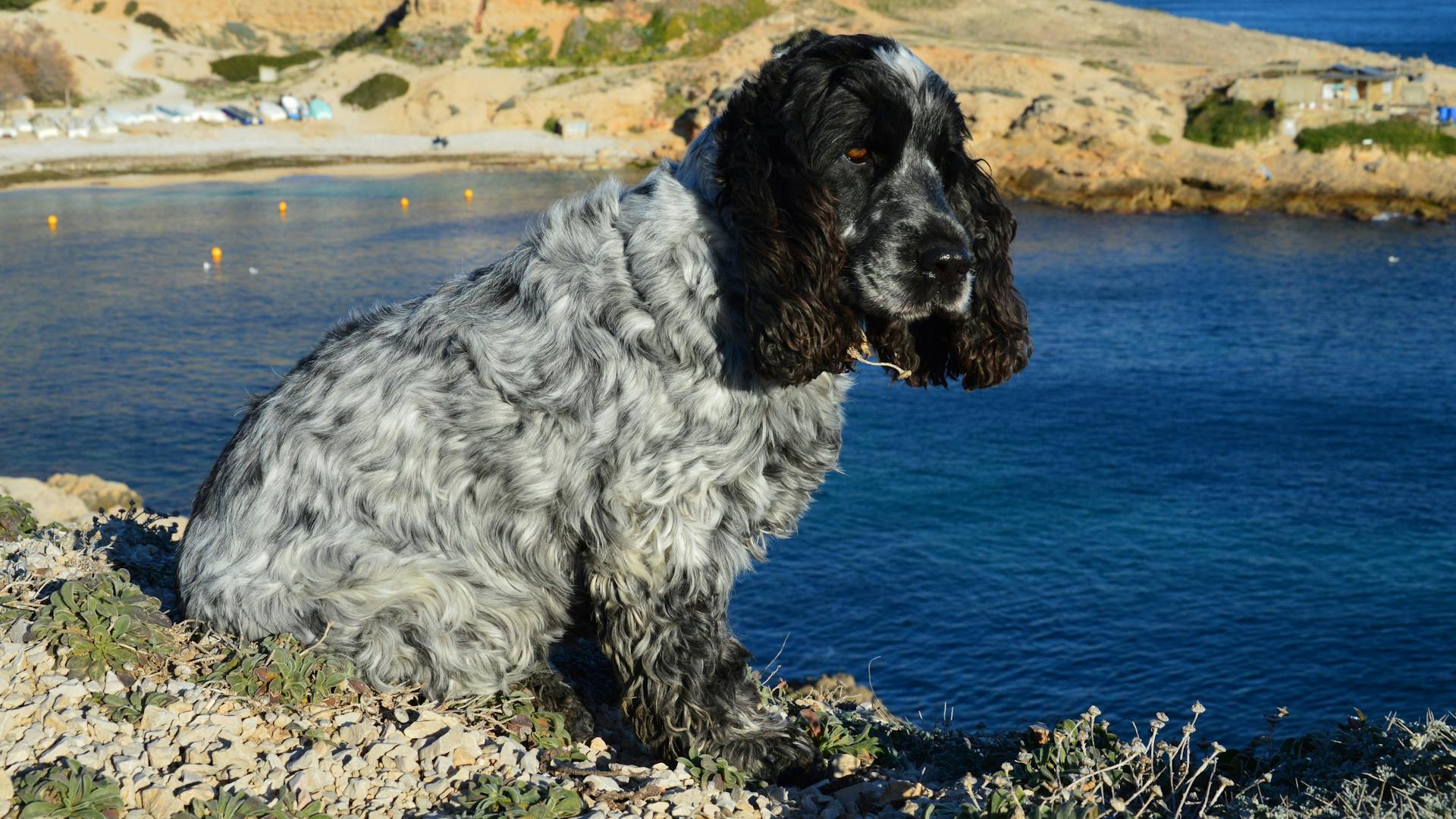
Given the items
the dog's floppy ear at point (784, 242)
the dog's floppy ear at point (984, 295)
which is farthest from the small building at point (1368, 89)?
the dog's floppy ear at point (784, 242)

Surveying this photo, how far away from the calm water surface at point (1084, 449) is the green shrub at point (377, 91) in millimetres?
27946

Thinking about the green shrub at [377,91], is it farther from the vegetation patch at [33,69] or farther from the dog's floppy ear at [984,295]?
the dog's floppy ear at [984,295]

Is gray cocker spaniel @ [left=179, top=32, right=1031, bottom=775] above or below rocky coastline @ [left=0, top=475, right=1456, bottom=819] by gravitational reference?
above

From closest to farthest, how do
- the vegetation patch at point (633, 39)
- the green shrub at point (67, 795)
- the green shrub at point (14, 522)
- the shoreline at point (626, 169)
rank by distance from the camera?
the green shrub at point (67, 795), the green shrub at point (14, 522), the shoreline at point (626, 169), the vegetation patch at point (633, 39)

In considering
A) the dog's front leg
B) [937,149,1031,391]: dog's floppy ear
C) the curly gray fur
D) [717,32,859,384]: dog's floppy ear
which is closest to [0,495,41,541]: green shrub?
the curly gray fur

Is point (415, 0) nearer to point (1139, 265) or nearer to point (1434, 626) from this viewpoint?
point (1139, 265)

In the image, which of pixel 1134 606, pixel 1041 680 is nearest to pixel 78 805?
A: pixel 1041 680

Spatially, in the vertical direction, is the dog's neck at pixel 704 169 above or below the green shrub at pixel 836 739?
above

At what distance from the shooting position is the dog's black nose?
4793 millimetres

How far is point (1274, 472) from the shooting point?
31.2 metres

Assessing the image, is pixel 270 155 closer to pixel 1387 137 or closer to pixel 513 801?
pixel 1387 137

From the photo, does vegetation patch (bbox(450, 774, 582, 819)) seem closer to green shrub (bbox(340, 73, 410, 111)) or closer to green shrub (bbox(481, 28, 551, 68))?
green shrub (bbox(340, 73, 410, 111))

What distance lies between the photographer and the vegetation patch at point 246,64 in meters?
93.4

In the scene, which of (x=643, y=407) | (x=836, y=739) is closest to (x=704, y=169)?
(x=643, y=407)
